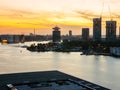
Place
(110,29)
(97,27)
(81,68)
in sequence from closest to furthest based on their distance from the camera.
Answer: (81,68) < (110,29) < (97,27)

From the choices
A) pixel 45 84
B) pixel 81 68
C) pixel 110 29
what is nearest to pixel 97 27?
pixel 110 29

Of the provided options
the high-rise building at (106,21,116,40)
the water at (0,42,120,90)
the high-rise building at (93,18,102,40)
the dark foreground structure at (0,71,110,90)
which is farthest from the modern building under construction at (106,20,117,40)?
the dark foreground structure at (0,71,110,90)

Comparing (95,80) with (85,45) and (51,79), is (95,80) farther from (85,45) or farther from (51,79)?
(85,45)

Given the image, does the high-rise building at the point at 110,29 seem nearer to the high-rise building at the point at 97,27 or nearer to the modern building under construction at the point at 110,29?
the modern building under construction at the point at 110,29

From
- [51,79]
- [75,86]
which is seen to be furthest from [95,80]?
[75,86]

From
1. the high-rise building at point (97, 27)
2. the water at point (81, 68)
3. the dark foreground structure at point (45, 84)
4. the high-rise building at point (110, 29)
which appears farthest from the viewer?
the high-rise building at point (97, 27)

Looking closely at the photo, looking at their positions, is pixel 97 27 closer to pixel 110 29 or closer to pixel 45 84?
pixel 110 29

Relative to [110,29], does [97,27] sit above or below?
above

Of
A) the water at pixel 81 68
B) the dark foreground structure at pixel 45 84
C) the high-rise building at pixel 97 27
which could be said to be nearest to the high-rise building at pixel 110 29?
the high-rise building at pixel 97 27

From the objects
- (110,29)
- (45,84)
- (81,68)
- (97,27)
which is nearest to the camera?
(45,84)

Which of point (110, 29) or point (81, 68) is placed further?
point (110, 29)

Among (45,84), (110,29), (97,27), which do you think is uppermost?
(97,27)
